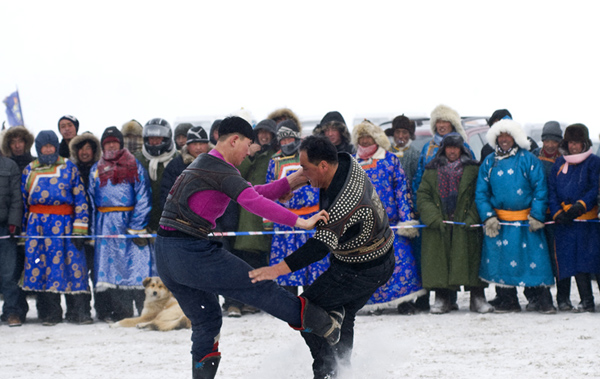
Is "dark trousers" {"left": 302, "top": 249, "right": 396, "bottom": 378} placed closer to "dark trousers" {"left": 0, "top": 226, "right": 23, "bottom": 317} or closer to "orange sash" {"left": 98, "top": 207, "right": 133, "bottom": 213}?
"orange sash" {"left": 98, "top": 207, "right": 133, "bottom": 213}

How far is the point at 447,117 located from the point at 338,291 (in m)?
4.03

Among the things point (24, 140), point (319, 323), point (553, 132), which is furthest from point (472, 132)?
point (319, 323)

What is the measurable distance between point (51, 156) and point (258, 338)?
→ 3013 millimetres

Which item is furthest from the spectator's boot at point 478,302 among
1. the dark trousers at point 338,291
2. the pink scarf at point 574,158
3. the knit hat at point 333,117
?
the dark trousers at point 338,291

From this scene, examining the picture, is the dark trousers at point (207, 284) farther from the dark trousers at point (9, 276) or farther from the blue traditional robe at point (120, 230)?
the dark trousers at point (9, 276)

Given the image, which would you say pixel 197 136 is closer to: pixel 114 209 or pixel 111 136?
pixel 111 136

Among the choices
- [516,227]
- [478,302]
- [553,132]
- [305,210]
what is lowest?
[478,302]

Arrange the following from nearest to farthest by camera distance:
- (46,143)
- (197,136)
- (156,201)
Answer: (46,143) → (197,136) → (156,201)

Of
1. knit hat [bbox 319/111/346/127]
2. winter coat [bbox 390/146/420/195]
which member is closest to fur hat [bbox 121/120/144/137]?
knit hat [bbox 319/111/346/127]

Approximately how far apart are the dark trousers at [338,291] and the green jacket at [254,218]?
129 inches

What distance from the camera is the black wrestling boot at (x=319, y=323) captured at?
432 centimetres

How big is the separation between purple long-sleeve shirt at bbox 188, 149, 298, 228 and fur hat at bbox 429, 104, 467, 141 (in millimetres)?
3906

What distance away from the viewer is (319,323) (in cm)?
433

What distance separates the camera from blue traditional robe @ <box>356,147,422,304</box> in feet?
25.2
